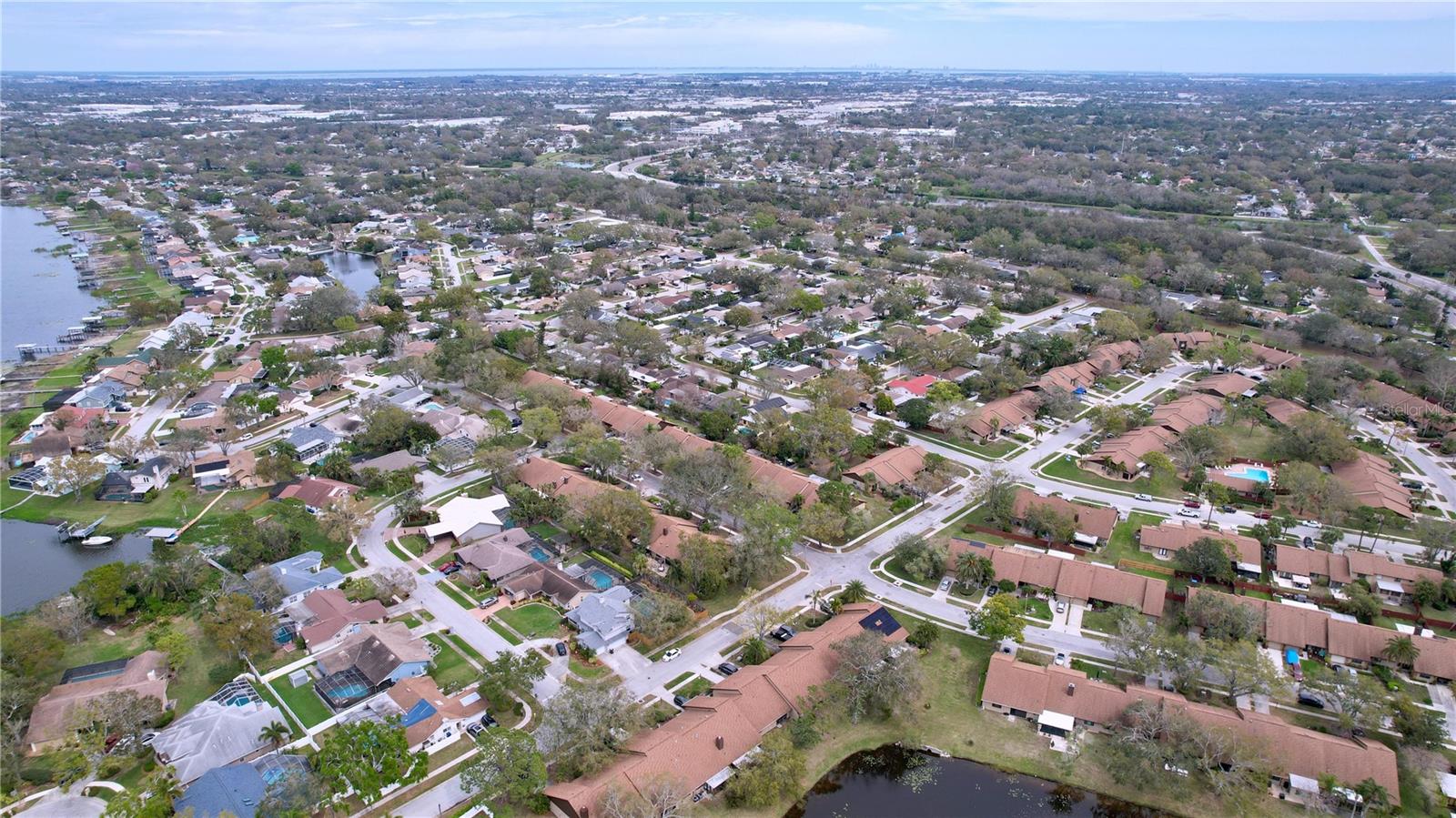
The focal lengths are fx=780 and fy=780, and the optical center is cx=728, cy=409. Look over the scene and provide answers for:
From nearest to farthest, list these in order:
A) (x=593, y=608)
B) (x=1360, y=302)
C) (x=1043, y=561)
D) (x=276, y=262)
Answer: (x=593, y=608)
(x=1043, y=561)
(x=1360, y=302)
(x=276, y=262)

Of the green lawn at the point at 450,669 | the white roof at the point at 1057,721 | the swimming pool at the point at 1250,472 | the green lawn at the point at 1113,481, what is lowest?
the green lawn at the point at 450,669

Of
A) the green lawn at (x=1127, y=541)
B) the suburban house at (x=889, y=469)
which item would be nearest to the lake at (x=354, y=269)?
the suburban house at (x=889, y=469)

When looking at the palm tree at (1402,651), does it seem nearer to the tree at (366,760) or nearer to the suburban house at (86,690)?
the tree at (366,760)

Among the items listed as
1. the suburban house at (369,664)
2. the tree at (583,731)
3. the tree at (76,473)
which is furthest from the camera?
the tree at (76,473)

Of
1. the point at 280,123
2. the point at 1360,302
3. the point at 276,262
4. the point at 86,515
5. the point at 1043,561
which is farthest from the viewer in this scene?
the point at 280,123

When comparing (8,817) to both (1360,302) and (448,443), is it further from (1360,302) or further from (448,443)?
(1360,302)

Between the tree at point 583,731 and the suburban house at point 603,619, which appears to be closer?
the tree at point 583,731

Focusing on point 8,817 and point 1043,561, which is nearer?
point 8,817

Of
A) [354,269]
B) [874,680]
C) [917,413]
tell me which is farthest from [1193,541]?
[354,269]

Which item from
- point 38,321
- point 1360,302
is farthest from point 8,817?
point 1360,302
